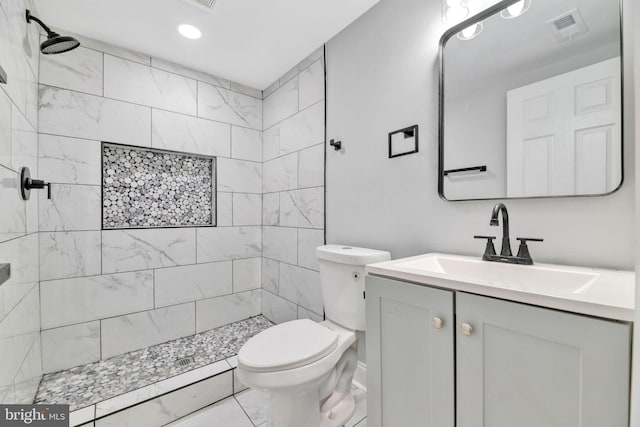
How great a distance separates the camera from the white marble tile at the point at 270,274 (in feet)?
8.30

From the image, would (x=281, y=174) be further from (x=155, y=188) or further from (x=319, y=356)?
(x=319, y=356)

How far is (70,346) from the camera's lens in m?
1.85

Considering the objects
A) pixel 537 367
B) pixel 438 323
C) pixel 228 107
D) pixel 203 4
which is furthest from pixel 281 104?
pixel 537 367

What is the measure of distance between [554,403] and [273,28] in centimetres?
227

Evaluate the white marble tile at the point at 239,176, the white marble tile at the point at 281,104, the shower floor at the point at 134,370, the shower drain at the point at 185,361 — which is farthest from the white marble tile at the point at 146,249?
the white marble tile at the point at 281,104

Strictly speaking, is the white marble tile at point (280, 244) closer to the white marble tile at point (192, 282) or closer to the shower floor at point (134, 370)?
the white marble tile at point (192, 282)

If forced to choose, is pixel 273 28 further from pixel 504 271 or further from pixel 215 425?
pixel 215 425

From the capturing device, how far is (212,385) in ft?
5.57

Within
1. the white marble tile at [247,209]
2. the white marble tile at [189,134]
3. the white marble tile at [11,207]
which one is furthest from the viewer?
the white marble tile at [247,209]

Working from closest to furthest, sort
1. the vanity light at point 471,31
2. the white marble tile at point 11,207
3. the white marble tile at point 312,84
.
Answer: the white marble tile at point 11,207 < the vanity light at point 471,31 < the white marble tile at point 312,84

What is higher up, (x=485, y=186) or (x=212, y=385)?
(x=485, y=186)

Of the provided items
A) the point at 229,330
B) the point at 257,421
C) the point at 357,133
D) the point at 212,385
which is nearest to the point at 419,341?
the point at 257,421

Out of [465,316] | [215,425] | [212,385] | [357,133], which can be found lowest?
[215,425]

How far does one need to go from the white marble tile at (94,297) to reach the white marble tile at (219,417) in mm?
922
